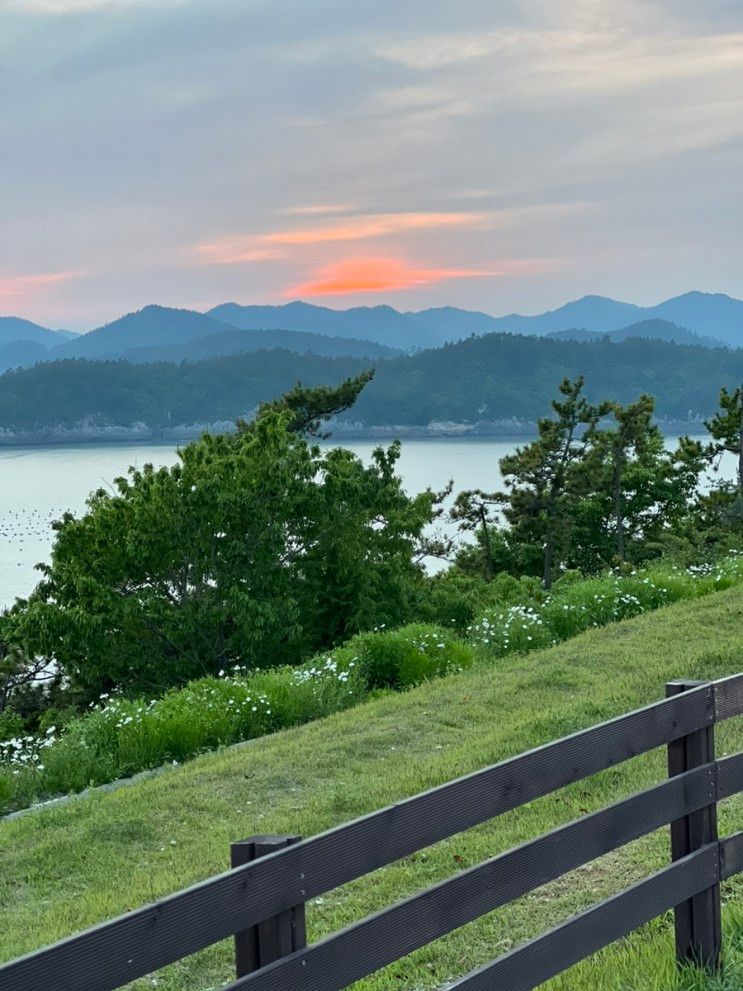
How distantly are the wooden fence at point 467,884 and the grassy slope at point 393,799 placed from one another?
0.44 m

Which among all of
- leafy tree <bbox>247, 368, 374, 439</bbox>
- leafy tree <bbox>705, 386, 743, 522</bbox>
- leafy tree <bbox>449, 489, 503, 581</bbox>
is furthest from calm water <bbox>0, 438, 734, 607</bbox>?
leafy tree <bbox>705, 386, 743, 522</bbox>

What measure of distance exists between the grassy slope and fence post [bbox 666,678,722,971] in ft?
0.34

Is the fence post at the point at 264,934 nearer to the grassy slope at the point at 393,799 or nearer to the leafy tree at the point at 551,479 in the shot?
the grassy slope at the point at 393,799

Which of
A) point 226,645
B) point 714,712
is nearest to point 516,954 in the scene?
point 714,712

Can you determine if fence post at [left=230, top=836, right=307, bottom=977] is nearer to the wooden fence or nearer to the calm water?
the wooden fence

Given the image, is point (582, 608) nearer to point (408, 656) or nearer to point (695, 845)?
point (408, 656)

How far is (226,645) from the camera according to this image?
2753cm

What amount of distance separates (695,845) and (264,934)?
7.03ft

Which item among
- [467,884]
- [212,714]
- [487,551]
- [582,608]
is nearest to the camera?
[467,884]

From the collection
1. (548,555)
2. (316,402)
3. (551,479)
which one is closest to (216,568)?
(316,402)

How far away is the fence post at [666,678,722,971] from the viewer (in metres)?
4.54

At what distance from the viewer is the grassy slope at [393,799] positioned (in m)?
5.73

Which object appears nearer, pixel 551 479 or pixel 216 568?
pixel 216 568

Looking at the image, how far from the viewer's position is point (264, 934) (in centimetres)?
312
